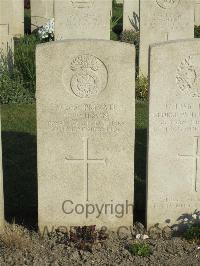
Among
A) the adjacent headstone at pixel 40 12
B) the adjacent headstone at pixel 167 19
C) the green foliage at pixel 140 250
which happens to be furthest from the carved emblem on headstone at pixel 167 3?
the adjacent headstone at pixel 40 12

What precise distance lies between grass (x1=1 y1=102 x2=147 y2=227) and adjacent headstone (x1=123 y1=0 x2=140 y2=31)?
5.82 m

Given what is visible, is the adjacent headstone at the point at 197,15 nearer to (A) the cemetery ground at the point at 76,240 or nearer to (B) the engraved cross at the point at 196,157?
(A) the cemetery ground at the point at 76,240

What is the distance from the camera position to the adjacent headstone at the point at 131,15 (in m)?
14.9

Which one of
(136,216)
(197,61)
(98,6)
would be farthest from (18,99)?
(197,61)

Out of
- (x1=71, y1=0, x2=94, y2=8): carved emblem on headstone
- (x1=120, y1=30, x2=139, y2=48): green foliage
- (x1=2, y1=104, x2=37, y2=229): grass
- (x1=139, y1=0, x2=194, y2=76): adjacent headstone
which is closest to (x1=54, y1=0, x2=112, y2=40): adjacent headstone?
(x1=71, y1=0, x2=94, y2=8): carved emblem on headstone

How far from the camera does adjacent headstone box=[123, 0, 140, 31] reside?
1495 centimetres

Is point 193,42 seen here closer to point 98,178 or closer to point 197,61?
point 197,61

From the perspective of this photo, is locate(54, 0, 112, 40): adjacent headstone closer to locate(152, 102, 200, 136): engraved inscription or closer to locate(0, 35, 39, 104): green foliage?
locate(0, 35, 39, 104): green foliage

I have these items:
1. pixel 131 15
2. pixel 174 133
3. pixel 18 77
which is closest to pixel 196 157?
pixel 174 133

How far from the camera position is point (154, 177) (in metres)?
5.51

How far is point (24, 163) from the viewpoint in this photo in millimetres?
7273

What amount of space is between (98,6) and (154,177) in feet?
16.3

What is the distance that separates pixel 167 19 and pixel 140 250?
18.4 feet

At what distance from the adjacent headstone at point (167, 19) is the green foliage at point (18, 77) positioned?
1931mm
